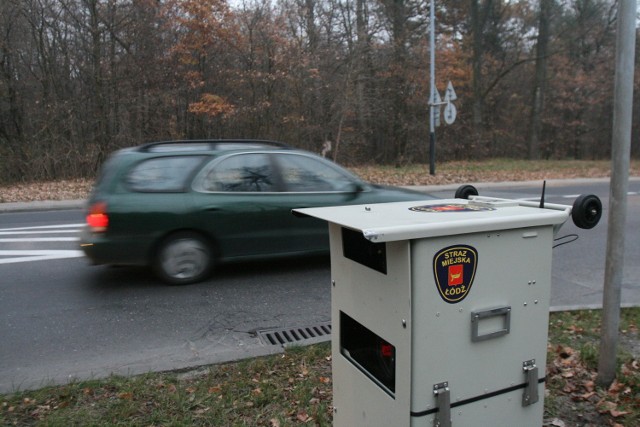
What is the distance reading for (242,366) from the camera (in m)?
3.84

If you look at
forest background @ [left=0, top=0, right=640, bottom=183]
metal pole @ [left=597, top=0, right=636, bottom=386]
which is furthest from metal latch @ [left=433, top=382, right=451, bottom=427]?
forest background @ [left=0, top=0, right=640, bottom=183]

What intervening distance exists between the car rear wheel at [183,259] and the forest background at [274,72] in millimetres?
15277

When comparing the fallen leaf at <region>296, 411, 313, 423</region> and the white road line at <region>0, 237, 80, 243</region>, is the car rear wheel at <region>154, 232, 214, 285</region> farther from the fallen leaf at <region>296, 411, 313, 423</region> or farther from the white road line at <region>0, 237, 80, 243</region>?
the white road line at <region>0, 237, 80, 243</region>

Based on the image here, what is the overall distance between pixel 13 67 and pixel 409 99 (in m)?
18.9

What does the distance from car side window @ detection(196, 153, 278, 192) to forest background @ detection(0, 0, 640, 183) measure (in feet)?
50.0

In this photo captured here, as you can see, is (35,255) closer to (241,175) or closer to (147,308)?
(147,308)

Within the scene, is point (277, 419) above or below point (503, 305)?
below

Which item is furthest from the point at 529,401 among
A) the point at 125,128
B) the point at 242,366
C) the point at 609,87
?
the point at 609,87

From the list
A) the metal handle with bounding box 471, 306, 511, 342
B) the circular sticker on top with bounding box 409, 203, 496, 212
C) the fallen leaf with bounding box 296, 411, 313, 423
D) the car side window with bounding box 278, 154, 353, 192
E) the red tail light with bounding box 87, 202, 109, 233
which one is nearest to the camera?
the metal handle with bounding box 471, 306, 511, 342

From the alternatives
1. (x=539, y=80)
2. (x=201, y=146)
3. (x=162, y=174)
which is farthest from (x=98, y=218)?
(x=539, y=80)

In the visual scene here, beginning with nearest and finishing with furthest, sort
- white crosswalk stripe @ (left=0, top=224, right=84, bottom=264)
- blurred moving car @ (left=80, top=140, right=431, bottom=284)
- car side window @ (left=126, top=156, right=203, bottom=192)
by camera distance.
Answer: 1. blurred moving car @ (left=80, top=140, right=431, bottom=284)
2. car side window @ (left=126, top=156, right=203, bottom=192)
3. white crosswalk stripe @ (left=0, top=224, right=84, bottom=264)

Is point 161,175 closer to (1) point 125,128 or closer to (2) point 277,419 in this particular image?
(2) point 277,419

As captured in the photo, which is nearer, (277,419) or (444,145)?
(277,419)

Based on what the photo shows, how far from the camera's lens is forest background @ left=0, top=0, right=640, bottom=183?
66.4ft
